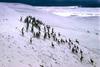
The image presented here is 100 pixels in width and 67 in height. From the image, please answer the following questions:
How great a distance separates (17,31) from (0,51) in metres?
1.75

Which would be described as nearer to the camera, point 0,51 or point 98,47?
point 0,51

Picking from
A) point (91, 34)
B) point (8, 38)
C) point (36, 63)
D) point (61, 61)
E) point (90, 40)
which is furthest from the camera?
point (91, 34)

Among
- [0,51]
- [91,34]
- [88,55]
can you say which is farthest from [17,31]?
[91,34]

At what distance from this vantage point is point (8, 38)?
680 cm

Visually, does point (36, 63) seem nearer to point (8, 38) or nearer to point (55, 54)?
point (55, 54)

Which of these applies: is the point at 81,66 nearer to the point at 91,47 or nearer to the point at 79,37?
the point at 91,47

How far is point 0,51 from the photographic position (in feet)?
19.4

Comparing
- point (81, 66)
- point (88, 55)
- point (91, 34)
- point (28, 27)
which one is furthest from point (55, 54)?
point (91, 34)

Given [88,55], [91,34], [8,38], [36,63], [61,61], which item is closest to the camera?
[36,63]

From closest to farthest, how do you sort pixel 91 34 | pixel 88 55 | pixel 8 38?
pixel 8 38
pixel 88 55
pixel 91 34

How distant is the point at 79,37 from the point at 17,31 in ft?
9.59

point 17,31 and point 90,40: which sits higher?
point 17,31

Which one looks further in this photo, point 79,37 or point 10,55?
point 79,37

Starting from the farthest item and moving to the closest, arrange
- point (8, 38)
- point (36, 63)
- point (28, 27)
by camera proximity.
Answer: point (28, 27)
point (8, 38)
point (36, 63)
